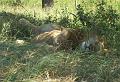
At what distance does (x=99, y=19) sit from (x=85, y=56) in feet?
3.43

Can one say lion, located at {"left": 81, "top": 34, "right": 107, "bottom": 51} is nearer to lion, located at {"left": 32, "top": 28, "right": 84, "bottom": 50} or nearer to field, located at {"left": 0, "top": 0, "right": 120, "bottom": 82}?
field, located at {"left": 0, "top": 0, "right": 120, "bottom": 82}

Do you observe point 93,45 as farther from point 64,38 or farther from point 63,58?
point 63,58

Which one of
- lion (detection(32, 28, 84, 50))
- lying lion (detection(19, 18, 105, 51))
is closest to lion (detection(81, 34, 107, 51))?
lying lion (detection(19, 18, 105, 51))

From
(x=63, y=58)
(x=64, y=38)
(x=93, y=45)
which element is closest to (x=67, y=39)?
(x=64, y=38)

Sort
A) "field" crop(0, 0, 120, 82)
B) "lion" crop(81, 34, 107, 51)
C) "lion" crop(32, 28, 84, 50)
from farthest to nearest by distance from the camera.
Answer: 1. "lion" crop(32, 28, 84, 50)
2. "lion" crop(81, 34, 107, 51)
3. "field" crop(0, 0, 120, 82)

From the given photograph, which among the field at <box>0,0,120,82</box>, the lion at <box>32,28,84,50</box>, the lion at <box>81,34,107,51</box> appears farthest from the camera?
the lion at <box>32,28,84,50</box>

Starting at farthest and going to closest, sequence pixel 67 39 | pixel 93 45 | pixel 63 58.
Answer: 1. pixel 67 39
2. pixel 93 45
3. pixel 63 58

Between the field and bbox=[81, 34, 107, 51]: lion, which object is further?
bbox=[81, 34, 107, 51]: lion

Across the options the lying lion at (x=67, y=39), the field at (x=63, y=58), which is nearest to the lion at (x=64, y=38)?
the lying lion at (x=67, y=39)

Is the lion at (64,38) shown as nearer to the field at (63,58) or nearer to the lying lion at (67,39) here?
the lying lion at (67,39)

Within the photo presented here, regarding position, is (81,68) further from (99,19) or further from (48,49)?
(99,19)

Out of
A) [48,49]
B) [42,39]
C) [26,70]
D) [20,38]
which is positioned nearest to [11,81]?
[26,70]

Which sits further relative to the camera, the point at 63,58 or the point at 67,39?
the point at 67,39

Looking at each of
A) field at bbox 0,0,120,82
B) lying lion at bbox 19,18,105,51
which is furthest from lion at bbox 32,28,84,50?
field at bbox 0,0,120,82
